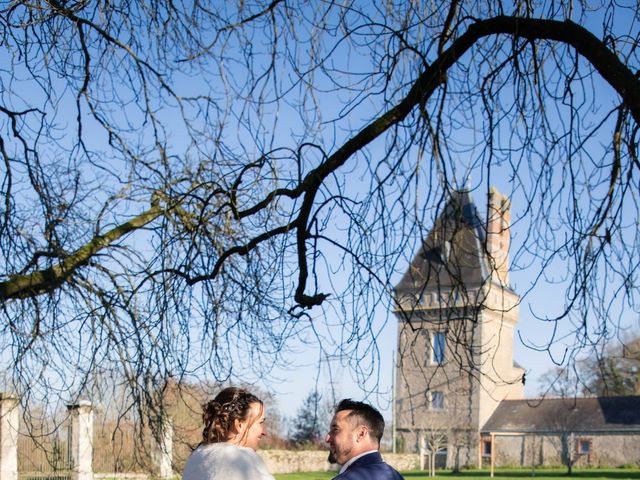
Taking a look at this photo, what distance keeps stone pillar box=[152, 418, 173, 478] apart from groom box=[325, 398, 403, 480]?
2.07 m

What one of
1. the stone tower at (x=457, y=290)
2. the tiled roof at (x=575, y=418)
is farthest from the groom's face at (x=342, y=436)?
the tiled roof at (x=575, y=418)

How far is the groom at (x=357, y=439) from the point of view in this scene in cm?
315

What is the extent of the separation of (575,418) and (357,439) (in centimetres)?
4377

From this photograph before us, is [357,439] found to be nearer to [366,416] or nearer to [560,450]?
[366,416]

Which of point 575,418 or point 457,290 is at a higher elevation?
point 457,290

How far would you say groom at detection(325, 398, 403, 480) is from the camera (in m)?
3.15

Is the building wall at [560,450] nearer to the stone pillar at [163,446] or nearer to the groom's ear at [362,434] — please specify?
the stone pillar at [163,446]

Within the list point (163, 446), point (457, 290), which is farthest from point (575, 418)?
point (457, 290)

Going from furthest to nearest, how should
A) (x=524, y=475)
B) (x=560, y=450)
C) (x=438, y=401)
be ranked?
1. (x=438, y=401)
2. (x=560, y=450)
3. (x=524, y=475)

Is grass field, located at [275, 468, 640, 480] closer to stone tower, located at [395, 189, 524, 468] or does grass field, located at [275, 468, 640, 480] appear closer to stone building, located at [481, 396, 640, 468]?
stone building, located at [481, 396, 640, 468]

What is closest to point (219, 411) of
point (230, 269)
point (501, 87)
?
point (501, 87)

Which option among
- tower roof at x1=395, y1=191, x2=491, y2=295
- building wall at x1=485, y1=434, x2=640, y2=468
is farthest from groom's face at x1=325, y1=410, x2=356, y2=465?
building wall at x1=485, y1=434, x2=640, y2=468

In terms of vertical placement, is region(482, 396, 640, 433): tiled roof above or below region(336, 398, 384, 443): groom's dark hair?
below

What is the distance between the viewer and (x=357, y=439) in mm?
3236
